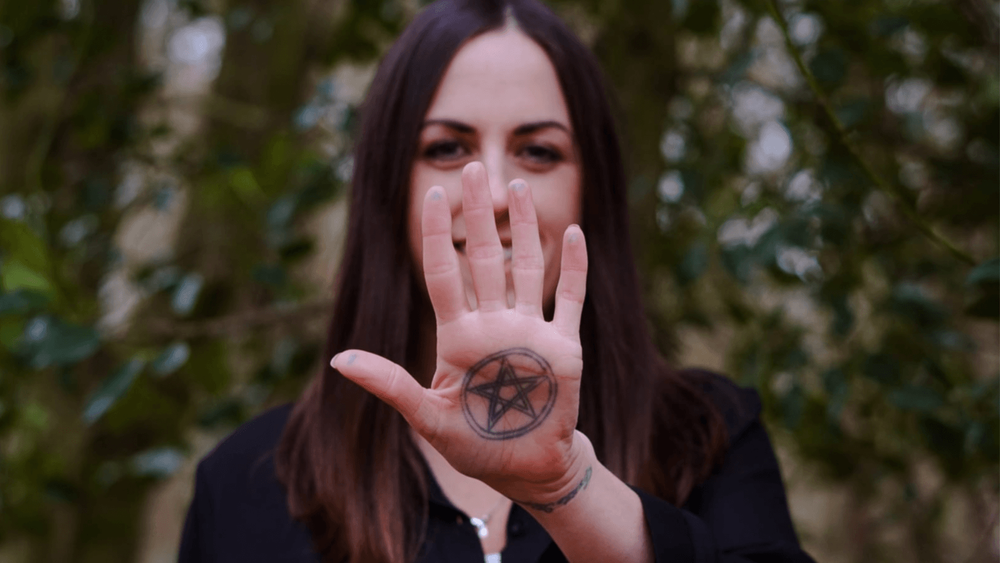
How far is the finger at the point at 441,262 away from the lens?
2.27 feet

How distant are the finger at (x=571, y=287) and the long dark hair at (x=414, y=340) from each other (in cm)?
38

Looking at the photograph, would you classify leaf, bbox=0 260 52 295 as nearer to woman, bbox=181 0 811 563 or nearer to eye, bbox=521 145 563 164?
woman, bbox=181 0 811 563

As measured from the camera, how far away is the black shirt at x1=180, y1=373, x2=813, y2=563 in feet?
3.04

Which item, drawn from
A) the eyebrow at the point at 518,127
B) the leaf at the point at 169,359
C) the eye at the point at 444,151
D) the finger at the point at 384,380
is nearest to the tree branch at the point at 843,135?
the eyebrow at the point at 518,127

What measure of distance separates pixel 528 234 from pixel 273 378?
1010 millimetres

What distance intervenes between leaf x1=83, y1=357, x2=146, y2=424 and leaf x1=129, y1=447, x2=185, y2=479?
220 mm

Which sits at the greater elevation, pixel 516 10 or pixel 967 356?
pixel 516 10

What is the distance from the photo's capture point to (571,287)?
72 centimetres

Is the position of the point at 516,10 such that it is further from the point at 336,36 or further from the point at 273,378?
the point at 273,378

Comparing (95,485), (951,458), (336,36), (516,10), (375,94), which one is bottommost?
(95,485)

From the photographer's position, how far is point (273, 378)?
1.56m

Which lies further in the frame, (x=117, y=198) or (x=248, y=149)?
(x=248, y=149)

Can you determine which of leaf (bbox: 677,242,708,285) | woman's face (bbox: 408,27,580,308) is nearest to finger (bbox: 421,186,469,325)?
woman's face (bbox: 408,27,580,308)

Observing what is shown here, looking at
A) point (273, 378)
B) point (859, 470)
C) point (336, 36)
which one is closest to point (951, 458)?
point (859, 470)
